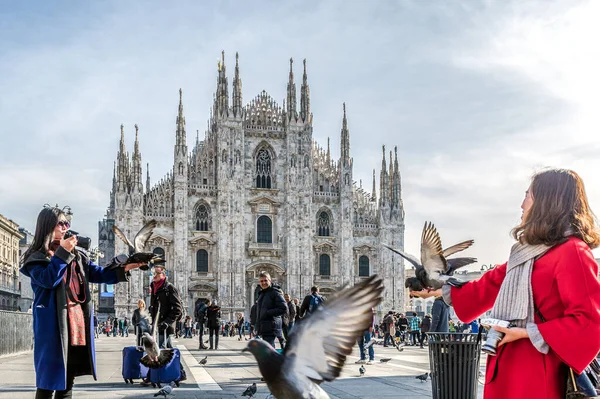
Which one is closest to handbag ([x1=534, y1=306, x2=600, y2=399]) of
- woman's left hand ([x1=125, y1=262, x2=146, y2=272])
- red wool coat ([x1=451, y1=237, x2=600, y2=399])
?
red wool coat ([x1=451, y1=237, x2=600, y2=399])

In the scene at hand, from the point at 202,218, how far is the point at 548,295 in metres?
43.6

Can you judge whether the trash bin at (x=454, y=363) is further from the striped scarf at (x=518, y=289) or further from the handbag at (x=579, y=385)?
the handbag at (x=579, y=385)

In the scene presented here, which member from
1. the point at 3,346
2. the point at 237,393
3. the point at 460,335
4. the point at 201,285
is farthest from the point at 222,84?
the point at 460,335

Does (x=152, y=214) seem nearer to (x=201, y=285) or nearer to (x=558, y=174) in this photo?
(x=201, y=285)

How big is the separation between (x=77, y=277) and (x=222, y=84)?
144 ft

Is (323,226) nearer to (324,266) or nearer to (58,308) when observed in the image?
(324,266)

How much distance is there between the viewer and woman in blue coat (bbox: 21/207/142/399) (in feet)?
13.7

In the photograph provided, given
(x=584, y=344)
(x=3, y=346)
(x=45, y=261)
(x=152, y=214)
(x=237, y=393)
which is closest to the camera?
(x=584, y=344)

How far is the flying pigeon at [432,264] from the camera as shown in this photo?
12.6ft

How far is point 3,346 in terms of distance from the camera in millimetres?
14773

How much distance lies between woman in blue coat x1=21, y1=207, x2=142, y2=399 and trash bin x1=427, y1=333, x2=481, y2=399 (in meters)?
2.46

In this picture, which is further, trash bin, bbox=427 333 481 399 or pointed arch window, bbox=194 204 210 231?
pointed arch window, bbox=194 204 210 231

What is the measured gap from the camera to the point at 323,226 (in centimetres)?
4859

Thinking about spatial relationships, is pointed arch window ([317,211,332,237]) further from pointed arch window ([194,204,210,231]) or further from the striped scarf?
the striped scarf
